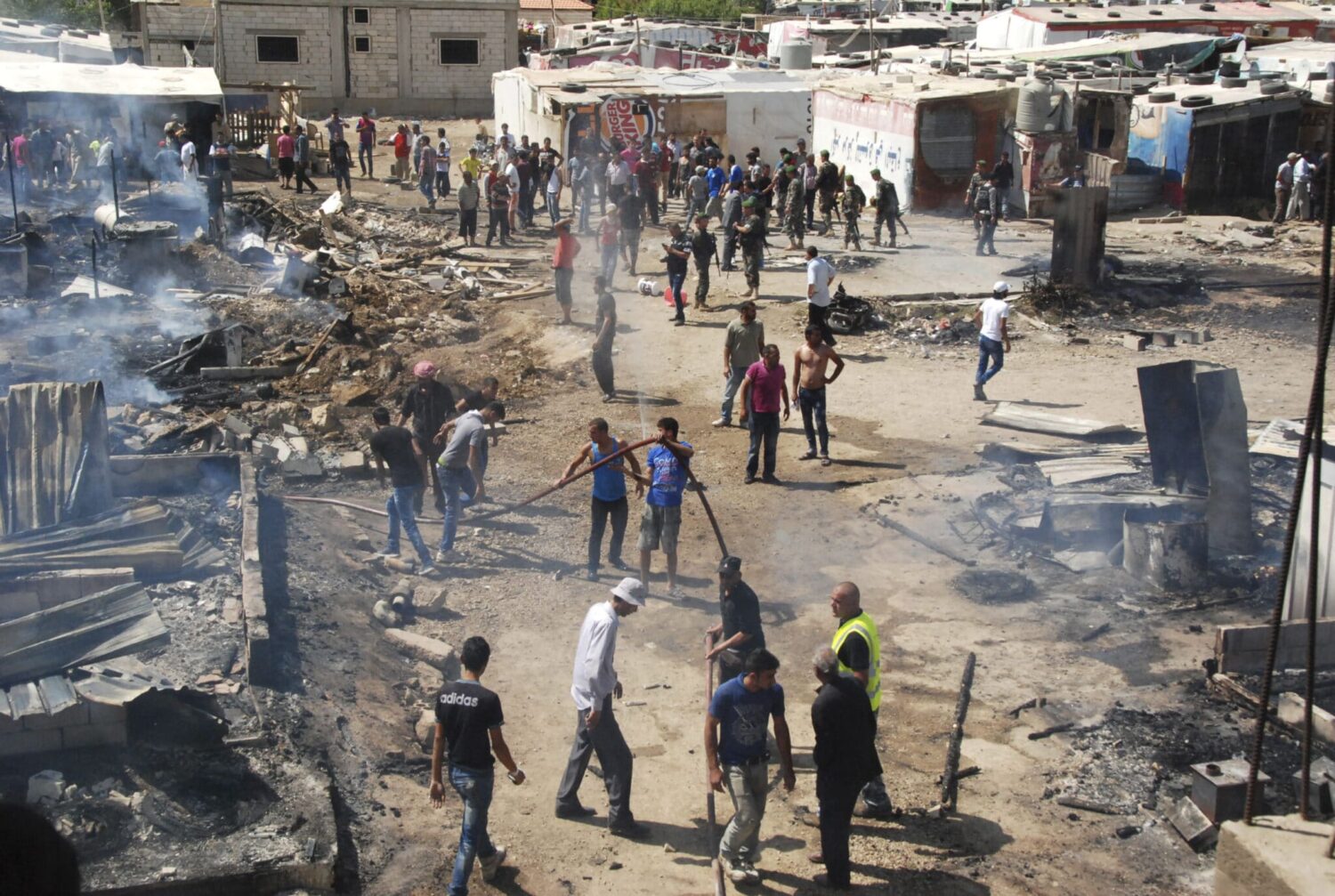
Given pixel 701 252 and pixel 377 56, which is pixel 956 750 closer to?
pixel 701 252

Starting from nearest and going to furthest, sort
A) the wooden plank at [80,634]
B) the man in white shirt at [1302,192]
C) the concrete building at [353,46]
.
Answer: the wooden plank at [80,634] → the man in white shirt at [1302,192] → the concrete building at [353,46]

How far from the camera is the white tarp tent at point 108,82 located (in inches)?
1045

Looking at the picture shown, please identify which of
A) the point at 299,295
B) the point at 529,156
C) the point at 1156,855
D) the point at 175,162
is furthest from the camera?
Result: the point at 175,162

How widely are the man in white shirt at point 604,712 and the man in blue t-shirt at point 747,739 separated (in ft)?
2.44

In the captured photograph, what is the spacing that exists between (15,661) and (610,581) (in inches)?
195

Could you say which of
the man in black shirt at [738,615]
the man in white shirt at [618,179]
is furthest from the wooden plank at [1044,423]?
the man in white shirt at [618,179]

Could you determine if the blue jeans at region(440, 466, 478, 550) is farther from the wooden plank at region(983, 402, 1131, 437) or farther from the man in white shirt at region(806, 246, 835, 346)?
the man in white shirt at region(806, 246, 835, 346)

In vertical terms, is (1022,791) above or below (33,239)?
below

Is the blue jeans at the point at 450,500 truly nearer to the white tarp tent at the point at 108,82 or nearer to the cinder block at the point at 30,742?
the cinder block at the point at 30,742

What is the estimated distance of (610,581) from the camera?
433 inches

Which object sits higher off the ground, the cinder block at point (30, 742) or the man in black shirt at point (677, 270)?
the man in black shirt at point (677, 270)

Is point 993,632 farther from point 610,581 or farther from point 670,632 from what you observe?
point 610,581

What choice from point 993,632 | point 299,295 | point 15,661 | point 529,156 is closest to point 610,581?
point 993,632

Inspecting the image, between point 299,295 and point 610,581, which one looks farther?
point 299,295
